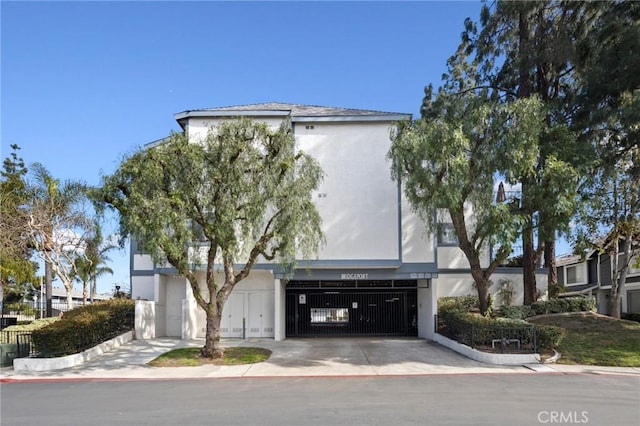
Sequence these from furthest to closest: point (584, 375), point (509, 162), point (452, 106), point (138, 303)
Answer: point (138, 303)
point (452, 106)
point (509, 162)
point (584, 375)

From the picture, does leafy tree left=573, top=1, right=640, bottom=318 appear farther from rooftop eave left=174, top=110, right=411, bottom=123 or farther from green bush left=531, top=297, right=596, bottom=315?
rooftop eave left=174, top=110, right=411, bottom=123

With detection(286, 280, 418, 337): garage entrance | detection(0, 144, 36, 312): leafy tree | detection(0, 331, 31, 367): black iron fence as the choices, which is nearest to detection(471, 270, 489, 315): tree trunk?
detection(286, 280, 418, 337): garage entrance

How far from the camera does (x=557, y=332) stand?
16812 mm

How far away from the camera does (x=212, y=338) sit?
17297 mm

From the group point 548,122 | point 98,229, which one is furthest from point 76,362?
point 548,122

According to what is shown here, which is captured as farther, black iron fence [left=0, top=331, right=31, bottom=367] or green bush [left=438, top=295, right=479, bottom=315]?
green bush [left=438, top=295, right=479, bottom=315]

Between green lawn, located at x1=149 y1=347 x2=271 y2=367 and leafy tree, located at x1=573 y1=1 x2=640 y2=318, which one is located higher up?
leafy tree, located at x1=573 y1=1 x2=640 y2=318

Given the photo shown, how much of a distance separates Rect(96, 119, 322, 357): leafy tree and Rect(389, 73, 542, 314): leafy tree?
3.76 m

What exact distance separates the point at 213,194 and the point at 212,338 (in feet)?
15.8

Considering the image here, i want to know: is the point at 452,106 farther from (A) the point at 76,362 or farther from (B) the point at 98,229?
(A) the point at 76,362

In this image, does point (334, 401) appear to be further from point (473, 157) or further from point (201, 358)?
point (473, 157)

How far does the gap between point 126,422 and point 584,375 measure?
11.6 m

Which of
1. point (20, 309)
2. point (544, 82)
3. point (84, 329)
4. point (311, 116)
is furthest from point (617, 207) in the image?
point (20, 309)

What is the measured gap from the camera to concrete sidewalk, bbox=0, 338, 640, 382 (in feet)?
48.3
